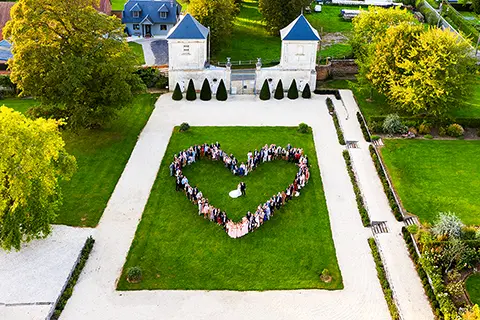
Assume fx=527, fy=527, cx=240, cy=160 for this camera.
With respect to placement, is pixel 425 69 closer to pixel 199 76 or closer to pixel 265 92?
pixel 265 92

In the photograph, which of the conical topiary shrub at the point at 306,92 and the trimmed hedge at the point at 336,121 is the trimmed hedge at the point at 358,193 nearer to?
the trimmed hedge at the point at 336,121

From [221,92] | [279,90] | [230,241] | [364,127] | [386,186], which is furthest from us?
[279,90]

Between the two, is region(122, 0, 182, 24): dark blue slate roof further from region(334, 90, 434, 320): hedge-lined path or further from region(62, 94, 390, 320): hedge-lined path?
region(334, 90, 434, 320): hedge-lined path

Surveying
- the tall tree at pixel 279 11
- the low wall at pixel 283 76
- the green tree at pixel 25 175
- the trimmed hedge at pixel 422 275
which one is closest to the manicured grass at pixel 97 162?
the green tree at pixel 25 175

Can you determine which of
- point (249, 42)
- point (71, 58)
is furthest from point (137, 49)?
point (71, 58)

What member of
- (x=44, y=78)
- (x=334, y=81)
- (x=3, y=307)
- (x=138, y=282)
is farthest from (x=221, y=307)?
(x=334, y=81)

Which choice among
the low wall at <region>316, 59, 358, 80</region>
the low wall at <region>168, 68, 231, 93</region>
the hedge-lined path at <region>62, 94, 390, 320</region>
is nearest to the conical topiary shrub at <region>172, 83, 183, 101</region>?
the low wall at <region>168, 68, 231, 93</region>

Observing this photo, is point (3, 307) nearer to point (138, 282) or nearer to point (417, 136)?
point (138, 282)
